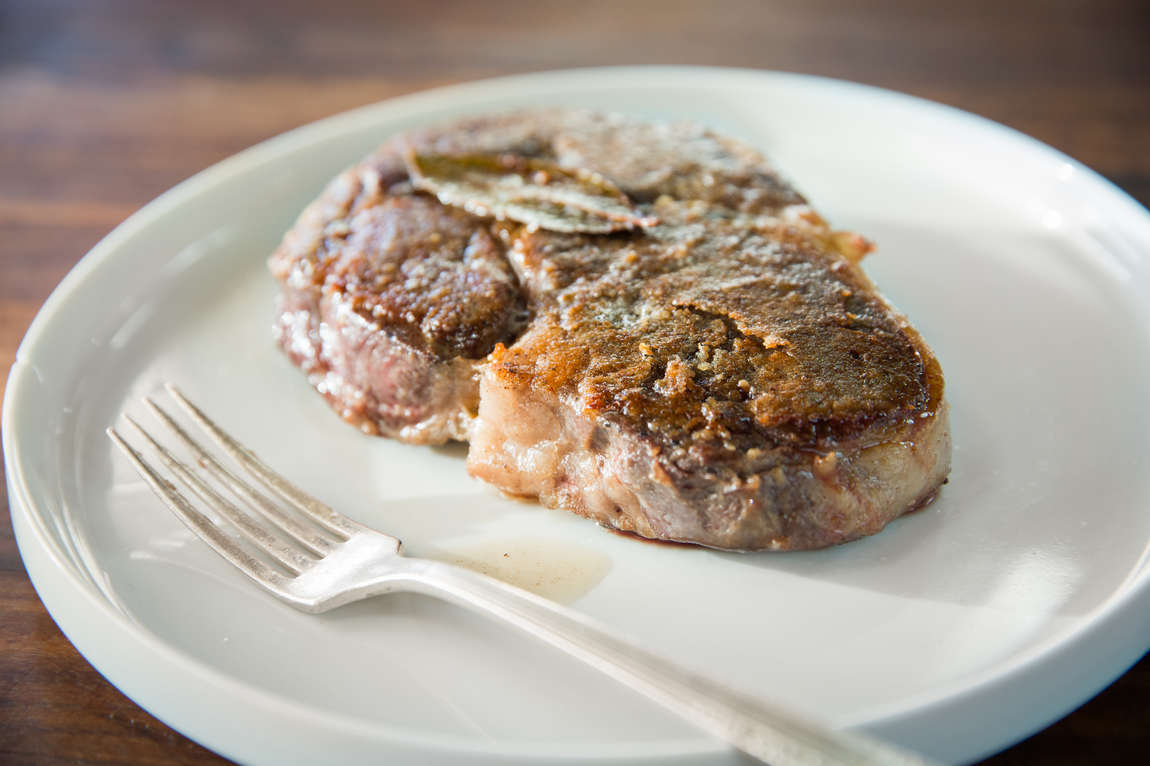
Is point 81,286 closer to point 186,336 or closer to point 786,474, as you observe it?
point 186,336

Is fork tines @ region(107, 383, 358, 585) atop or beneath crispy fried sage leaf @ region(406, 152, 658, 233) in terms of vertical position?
beneath

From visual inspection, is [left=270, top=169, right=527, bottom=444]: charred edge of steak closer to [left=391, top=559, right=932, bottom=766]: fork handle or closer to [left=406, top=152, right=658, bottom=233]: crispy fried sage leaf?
[left=406, top=152, right=658, bottom=233]: crispy fried sage leaf

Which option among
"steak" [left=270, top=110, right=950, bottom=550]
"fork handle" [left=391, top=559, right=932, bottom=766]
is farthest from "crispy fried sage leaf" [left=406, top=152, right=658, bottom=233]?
"fork handle" [left=391, top=559, right=932, bottom=766]

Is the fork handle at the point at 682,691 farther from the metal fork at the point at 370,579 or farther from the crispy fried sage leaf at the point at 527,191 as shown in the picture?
the crispy fried sage leaf at the point at 527,191

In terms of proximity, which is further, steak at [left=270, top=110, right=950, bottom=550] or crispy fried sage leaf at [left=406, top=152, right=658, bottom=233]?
crispy fried sage leaf at [left=406, top=152, right=658, bottom=233]

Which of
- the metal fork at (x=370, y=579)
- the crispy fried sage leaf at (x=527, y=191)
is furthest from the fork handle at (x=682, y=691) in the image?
the crispy fried sage leaf at (x=527, y=191)

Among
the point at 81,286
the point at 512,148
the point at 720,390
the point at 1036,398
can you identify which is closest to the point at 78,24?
the point at 81,286
